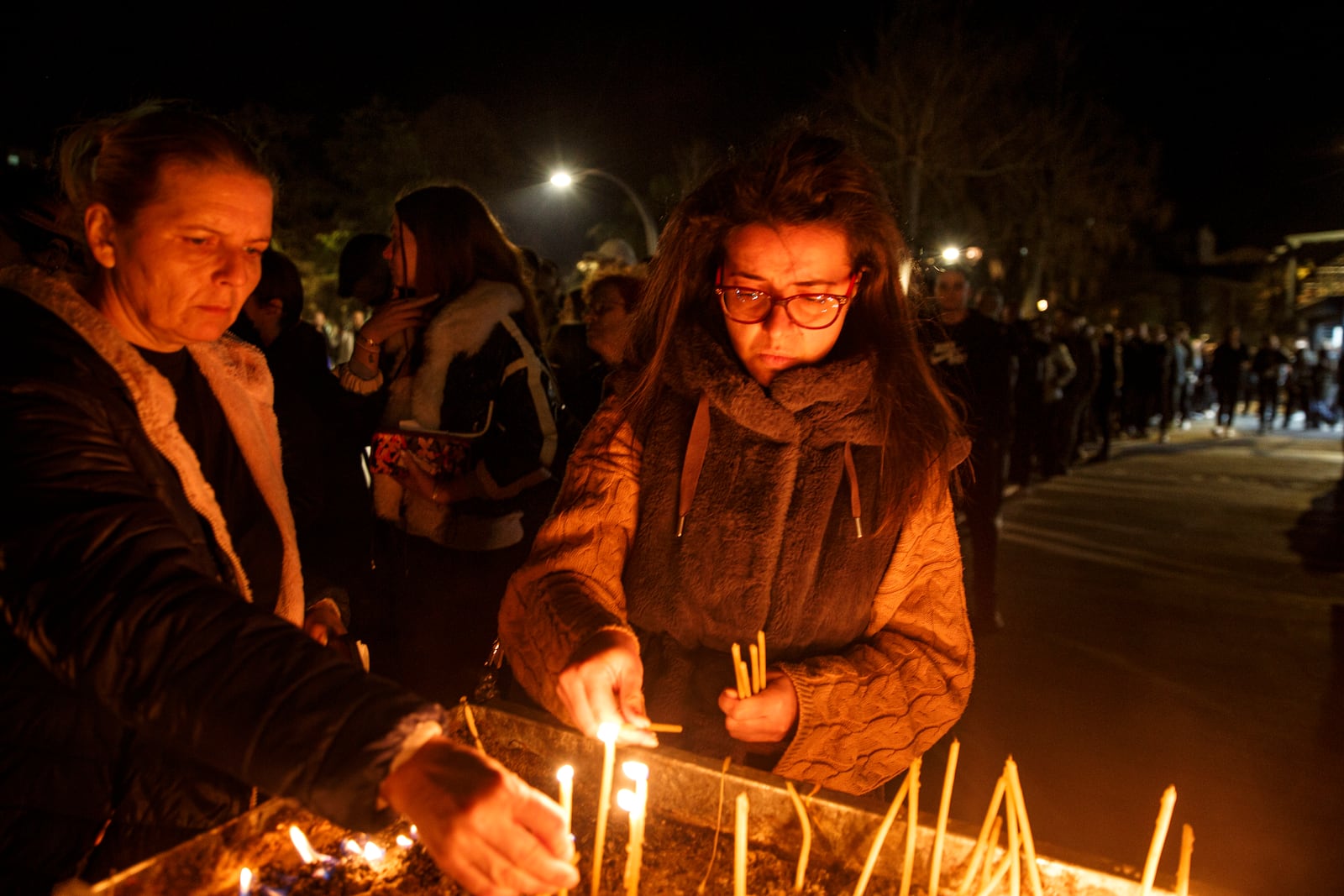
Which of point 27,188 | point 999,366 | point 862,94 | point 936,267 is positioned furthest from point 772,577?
point 862,94

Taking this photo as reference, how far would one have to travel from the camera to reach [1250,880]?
349cm

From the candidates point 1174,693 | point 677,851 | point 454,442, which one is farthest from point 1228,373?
point 677,851

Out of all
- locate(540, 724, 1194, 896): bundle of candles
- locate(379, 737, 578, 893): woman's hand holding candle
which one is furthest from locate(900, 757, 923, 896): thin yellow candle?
locate(379, 737, 578, 893): woman's hand holding candle

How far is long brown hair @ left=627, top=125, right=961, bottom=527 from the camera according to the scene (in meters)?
1.94

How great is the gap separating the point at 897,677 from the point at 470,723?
2.79ft

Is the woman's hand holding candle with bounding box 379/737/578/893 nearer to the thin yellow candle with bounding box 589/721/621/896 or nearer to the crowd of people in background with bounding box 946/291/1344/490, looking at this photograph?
the thin yellow candle with bounding box 589/721/621/896

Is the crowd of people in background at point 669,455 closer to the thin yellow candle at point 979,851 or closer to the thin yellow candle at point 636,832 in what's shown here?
the thin yellow candle at point 636,832

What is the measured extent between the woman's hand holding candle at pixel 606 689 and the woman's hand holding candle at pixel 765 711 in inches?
6.5

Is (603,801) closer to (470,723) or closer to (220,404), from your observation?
(470,723)

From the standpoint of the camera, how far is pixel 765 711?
168cm

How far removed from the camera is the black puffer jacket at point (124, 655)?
1.10 m

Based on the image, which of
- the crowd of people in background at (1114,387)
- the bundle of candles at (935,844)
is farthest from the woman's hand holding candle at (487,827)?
the crowd of people in background at (1114,387)

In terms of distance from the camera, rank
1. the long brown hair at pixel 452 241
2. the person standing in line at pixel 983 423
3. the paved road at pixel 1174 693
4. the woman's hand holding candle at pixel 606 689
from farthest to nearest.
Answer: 1. the person standing in line at pixel 983 423
2. the paved road at pixel 1174 693
3. the long brown hair at pixel 452 241
4. the woman's hand holding candle at pixel 606 689

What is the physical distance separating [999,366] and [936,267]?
4.15 m
